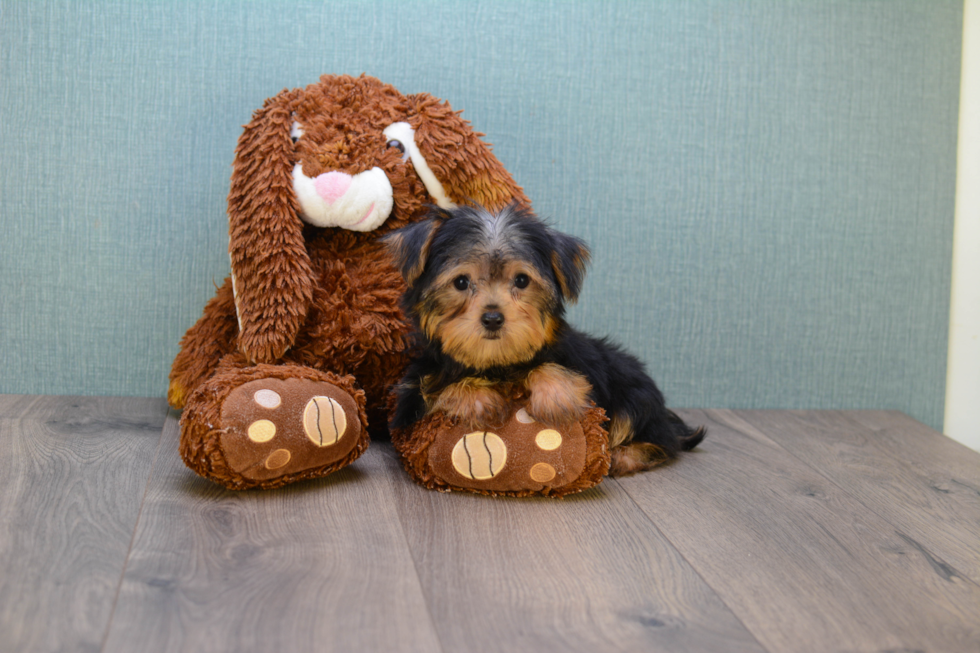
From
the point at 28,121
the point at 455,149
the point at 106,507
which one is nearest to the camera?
the point at 106,507

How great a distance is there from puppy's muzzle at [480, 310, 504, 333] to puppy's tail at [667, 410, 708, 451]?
0.85 meters

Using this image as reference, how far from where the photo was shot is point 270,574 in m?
1.52

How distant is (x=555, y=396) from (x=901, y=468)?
48.0 inches

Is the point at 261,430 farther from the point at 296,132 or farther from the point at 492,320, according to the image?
the point at 296,132

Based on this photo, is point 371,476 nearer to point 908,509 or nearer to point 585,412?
point 585,412

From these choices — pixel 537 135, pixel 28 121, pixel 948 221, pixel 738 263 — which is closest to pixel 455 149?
pixel 537 135

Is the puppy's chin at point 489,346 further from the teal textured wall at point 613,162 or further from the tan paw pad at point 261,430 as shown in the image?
the teal textured wall at point 613,162

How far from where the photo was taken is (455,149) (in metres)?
2.22

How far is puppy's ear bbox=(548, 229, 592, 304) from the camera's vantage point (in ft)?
6.23

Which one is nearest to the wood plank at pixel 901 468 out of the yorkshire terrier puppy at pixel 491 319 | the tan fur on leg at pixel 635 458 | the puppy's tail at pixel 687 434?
the puppy's tail at pixel 687 434

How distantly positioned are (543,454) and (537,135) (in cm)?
127

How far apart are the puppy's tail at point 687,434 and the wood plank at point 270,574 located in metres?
0.96

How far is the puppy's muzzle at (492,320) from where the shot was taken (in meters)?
1.78

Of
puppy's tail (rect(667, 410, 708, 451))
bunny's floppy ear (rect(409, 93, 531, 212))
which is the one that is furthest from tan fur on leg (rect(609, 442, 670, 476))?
bunny's floppy ear (rect(409, 93, 531, 212))
